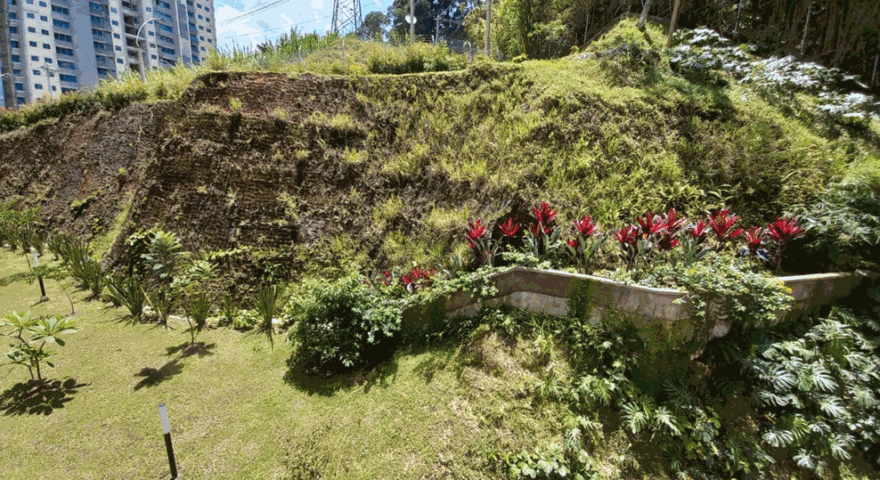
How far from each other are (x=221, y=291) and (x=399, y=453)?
398cm

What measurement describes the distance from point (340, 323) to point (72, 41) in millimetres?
51873

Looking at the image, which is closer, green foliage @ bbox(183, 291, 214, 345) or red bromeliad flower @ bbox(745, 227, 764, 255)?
red bromeliad flower @ bbox(745, 227, 764, 255)

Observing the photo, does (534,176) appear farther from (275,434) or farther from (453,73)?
(275,434)

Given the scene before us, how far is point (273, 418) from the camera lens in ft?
10.3

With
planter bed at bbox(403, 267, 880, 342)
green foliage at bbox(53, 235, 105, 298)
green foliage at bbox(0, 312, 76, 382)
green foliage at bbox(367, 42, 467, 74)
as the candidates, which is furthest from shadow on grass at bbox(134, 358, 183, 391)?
green foliage at bbox(367, 42, 467, 74)

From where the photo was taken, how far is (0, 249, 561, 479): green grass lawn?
2.68 m

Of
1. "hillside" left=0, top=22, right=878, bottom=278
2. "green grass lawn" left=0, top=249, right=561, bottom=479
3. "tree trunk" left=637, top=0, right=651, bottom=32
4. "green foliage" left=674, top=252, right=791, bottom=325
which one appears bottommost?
"green grass lawn" left=0, top=249, right=561, bottom=479

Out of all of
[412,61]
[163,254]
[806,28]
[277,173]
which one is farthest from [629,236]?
[806,28]

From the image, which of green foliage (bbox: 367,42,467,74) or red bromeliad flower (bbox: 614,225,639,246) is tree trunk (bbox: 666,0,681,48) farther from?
red bromeliad flower (bbox: 614,225,639,246)

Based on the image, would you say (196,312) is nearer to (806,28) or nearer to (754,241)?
(754,241)

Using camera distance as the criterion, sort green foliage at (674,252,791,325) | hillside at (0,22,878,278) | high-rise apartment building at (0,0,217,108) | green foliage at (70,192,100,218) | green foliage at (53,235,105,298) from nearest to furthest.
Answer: green foliage at (674,252,791,325) → hillside at (0,22,878,278) → green foliage at (53,235,105,298) → green foliage at (70,192,100,218) → high-rise apartment building at (0,0,217,108)

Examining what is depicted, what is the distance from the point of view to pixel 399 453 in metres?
2.73

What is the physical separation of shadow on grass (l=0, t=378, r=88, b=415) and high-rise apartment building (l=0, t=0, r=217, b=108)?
106ft

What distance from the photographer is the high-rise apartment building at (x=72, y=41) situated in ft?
102
